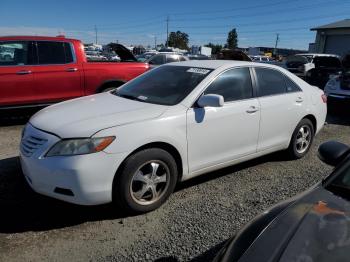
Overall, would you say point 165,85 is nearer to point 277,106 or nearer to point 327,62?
point 277,106

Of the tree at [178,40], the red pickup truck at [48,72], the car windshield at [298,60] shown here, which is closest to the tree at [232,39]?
the tree at [178,40]

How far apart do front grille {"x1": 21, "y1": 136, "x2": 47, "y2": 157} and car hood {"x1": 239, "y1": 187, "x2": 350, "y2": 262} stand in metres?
2.21

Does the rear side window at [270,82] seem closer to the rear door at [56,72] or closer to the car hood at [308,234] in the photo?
the car hood at [308,234]

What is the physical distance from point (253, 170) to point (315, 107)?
4.77ft

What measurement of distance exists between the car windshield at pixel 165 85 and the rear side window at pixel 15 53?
10.3ft

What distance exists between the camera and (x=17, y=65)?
656 centimetres

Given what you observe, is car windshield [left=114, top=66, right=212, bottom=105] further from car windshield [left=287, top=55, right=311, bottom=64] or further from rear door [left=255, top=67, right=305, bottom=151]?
car windshield [left=287, top=55, right=311, bottom=64]

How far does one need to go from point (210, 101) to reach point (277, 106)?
137 cm

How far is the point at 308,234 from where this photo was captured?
69.0 inches

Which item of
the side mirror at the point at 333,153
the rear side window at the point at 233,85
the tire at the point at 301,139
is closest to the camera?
the side mirror at the point at 333,153

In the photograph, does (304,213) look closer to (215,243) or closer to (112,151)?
(215,243)

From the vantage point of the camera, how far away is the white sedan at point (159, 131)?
10.1 ft

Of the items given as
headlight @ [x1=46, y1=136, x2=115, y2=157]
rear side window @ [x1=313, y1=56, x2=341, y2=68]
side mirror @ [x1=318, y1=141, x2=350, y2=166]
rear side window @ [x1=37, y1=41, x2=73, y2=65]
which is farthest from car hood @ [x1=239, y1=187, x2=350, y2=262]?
rear side window @ [x1=313, y1=56, x2=341, y2=68]

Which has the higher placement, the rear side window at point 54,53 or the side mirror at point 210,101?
the rear side window at point 54,53
